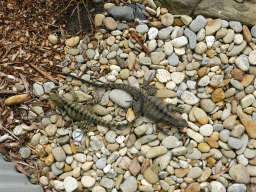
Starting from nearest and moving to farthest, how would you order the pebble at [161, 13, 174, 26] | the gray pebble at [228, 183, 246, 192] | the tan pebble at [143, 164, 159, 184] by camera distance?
the gray pebble at [228, 183, 246, 192] → the tan pebble at [143, 164, 159, 184] → the pebble at [161, 13, 174, 26]

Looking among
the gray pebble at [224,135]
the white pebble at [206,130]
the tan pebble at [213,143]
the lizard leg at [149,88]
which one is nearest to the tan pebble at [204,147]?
the tan pebble at [213,143]

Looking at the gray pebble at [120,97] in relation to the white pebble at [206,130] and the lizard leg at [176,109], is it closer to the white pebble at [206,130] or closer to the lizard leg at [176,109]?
the lizard leg at [176,109]

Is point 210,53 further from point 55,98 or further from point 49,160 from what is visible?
point 49,160

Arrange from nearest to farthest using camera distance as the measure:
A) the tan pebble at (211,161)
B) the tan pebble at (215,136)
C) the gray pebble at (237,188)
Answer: the gray pebble at (237,188) < the tan pebble at (211,161) < the tan pebble at (215,136)

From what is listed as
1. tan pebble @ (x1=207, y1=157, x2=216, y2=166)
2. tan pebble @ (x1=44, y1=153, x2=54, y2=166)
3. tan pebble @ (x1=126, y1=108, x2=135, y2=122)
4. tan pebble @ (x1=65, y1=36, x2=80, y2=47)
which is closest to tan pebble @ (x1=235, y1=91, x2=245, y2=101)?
tan pebble @ (x1=207, y1=157, x2=216, y2=166)

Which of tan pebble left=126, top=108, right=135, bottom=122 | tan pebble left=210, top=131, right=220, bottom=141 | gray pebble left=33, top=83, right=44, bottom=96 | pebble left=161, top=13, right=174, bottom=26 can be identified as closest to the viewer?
tan pebble left=210, top=131, right=220, bottom=141

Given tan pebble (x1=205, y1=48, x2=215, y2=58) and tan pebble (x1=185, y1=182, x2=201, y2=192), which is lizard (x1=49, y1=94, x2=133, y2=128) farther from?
tan pebble (x1=205, y1=48, x2=215, y2=58)
